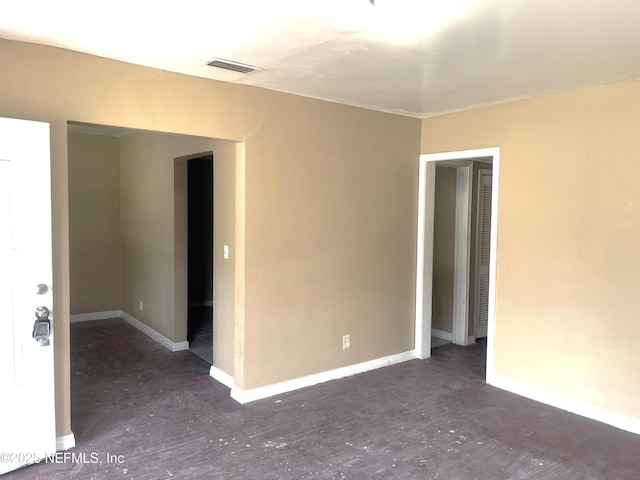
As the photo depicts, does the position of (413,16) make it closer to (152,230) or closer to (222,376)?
(222,376)

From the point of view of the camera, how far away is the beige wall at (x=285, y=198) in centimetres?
274

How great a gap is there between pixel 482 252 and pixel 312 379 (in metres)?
2.59

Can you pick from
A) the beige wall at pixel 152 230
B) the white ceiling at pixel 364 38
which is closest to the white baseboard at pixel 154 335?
the beige wall at pixel 152 230

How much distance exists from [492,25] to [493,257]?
219cm

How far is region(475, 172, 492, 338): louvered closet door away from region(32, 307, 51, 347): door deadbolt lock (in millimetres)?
4247

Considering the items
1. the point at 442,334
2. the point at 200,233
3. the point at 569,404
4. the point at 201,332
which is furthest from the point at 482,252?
the point at 200,233

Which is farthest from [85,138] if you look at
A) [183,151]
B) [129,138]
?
[183,151]

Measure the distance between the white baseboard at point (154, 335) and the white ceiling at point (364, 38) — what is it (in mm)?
2794

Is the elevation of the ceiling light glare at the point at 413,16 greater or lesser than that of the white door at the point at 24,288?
greater

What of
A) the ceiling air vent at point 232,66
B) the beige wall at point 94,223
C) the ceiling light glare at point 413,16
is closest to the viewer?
the ceiling light glare at point 413,16

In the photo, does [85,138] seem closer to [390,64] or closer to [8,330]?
[8,330]

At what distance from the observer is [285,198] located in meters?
3.68

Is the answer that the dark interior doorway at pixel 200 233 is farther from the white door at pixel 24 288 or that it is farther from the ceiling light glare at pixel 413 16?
the ceiling light glare at pixel 413 16

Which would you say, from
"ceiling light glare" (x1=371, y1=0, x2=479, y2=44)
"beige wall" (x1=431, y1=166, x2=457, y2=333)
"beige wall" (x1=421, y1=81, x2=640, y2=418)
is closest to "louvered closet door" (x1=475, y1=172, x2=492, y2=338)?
"beige wall" (x1=431, y1=166, x2=457, y2=333)
